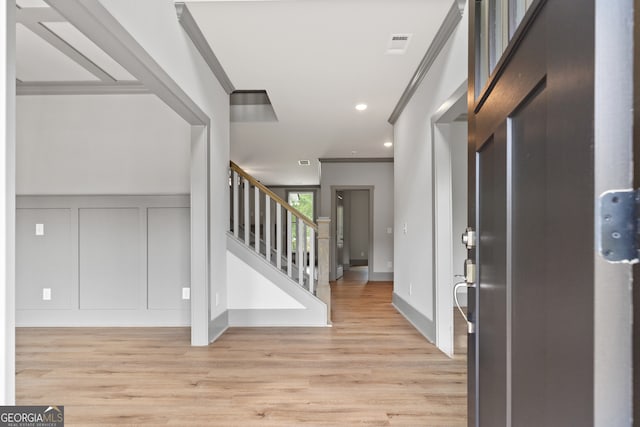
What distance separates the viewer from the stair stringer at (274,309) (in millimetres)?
3920

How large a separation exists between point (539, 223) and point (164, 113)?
3940 millimetres

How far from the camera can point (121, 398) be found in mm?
2285

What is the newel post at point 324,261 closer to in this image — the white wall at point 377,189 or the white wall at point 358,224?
the white wall at point 377,189

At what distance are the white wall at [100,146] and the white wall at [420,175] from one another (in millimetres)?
2399

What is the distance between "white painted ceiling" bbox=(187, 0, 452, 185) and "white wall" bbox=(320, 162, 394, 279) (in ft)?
6.58

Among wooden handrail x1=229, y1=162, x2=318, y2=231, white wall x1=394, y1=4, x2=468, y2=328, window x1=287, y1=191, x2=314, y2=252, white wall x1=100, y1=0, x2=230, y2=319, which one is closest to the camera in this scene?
white wall x1=100, y1=0, x2=230, y2=319

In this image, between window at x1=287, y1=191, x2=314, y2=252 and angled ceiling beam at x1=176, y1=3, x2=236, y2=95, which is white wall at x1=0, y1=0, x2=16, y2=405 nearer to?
angled ceiling beam at x1=176, y1=3, x2=236, y2=95

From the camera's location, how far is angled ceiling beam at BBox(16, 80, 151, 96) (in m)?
3.71

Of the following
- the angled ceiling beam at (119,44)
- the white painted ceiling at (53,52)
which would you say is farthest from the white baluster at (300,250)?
the white painted ceiling at (53,52)

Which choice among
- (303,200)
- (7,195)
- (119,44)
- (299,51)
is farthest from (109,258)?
(303,200)

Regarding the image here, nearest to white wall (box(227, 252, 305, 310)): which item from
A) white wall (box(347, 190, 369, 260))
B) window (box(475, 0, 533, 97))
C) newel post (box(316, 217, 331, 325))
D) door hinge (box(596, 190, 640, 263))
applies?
newel post (box(316, 217, 331, 325))

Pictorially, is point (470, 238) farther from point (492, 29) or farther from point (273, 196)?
point (273, 196)

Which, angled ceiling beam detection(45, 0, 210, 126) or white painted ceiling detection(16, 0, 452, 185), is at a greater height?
white painted ceiling detection(16, 0, 452, 185)

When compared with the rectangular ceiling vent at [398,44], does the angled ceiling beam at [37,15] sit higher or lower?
lower
